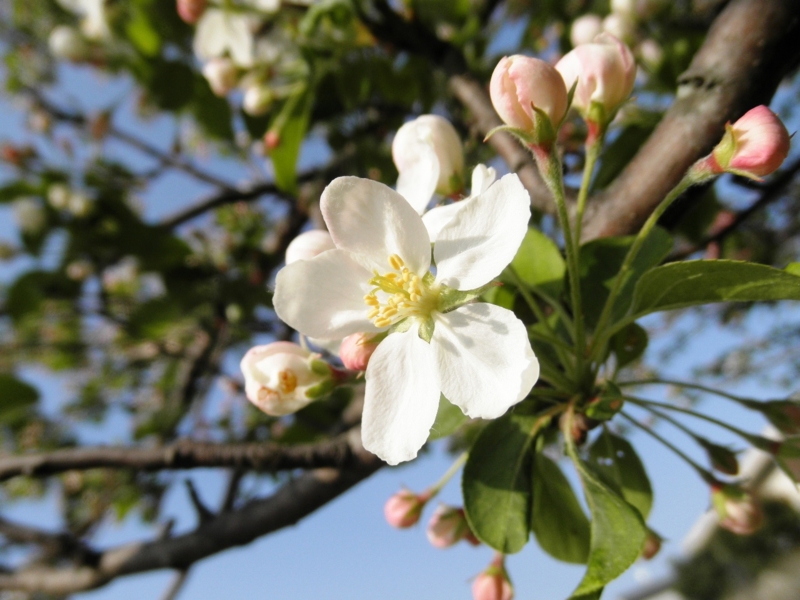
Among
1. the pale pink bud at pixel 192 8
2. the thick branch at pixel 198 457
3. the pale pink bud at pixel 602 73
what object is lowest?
the thick branch at pixel 198 457

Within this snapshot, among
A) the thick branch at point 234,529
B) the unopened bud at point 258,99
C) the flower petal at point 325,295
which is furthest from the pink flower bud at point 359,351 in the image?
the unopened bud at point 258,99

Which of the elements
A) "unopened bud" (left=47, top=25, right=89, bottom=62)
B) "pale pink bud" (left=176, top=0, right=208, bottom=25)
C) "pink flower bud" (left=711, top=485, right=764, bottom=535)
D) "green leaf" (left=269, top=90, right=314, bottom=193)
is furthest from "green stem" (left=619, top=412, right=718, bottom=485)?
"unopened bud" (left=47, top=25, right=89, bottom=62)

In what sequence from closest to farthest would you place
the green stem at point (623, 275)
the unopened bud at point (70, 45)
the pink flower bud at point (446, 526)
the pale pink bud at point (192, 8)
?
the green stem at point (623, 275) → the pink flower bud at point (446, 526) → the pale pink bud at point (192, 8) → the unopened bud at point (70, 45)

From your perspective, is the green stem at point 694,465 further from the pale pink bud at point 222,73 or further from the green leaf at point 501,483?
the pale pink bud at point 222,73

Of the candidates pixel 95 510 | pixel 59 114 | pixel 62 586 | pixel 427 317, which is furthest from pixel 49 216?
pixel 427 317

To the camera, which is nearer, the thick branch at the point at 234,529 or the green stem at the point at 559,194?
the green stem at the point at 559,194

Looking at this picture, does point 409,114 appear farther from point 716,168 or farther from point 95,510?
point 95,510
